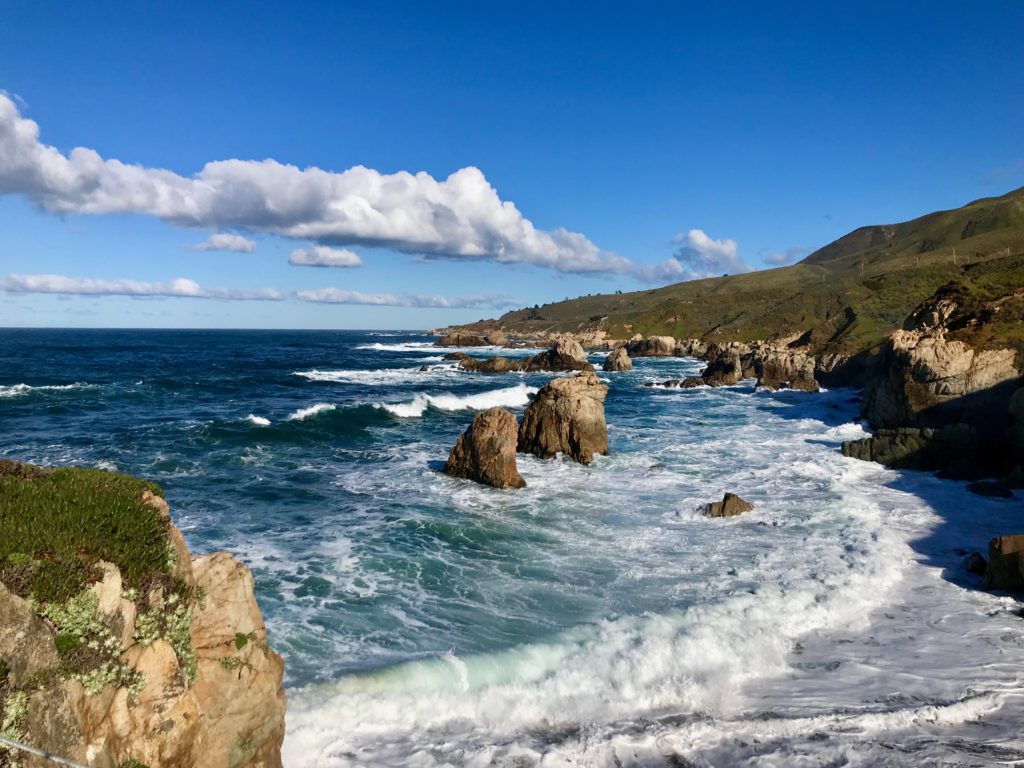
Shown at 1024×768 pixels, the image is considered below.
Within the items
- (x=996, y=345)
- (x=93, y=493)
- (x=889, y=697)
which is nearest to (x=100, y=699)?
(x=93, y=493)

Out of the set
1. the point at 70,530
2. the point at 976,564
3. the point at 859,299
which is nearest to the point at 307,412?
the point at 70,530

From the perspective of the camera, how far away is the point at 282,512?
23641 millimetres

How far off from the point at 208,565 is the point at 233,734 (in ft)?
7.52

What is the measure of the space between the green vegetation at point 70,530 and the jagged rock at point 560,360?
81.7 meters

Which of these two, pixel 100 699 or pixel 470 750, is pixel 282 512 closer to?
pixel 470 750

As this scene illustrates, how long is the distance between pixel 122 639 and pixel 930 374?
1512 inches

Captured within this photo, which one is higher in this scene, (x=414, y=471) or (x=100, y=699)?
(x=100, y=699)

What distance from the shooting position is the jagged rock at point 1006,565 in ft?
52.2

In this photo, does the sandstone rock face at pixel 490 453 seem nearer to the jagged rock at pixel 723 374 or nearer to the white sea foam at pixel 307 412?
the white sea foam at pixel 307 412

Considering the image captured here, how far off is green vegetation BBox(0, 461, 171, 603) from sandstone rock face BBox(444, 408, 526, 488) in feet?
57.5

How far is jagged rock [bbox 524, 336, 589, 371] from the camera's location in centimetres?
9144

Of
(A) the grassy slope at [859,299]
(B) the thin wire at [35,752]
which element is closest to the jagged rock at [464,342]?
(A) the grassy slope at [859,299]

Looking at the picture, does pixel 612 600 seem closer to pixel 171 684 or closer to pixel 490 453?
pixel 171 684

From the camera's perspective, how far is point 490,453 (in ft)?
89.1
